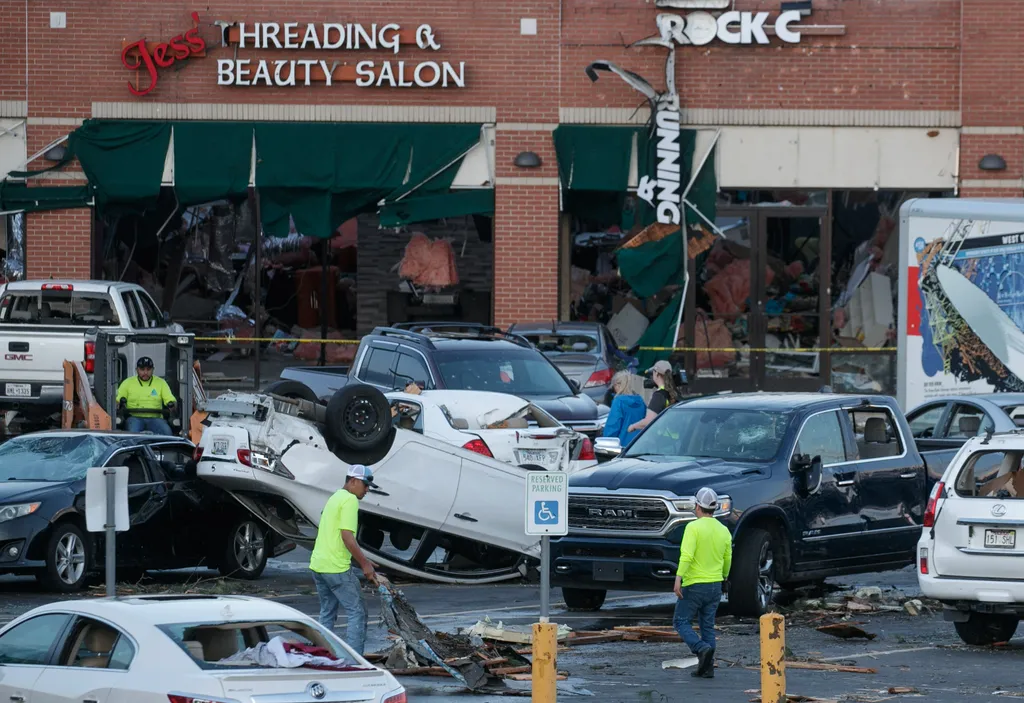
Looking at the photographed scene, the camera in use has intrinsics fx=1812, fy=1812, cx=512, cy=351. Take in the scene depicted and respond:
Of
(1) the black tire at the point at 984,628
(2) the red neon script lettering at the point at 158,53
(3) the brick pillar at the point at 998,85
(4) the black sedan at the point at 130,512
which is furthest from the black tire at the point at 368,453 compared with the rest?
(3) the brick pillar at the point at 998,85

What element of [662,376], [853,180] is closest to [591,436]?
[662,376]

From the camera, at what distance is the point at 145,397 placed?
21.7 metres

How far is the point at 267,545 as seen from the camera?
18859mm

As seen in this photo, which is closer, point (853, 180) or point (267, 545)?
point (267, 545)

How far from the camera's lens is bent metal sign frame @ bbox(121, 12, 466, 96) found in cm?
2869

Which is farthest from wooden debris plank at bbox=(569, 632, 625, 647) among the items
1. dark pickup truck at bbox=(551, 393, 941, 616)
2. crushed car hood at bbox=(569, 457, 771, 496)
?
crushed car hood at bbox=(569, 457, 771, 496)

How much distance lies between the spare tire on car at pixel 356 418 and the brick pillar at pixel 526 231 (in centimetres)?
1273

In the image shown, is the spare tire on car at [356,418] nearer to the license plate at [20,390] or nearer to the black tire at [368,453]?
the black tire at [368,453]

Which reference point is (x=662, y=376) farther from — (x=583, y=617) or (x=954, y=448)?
(x=583, y=617)

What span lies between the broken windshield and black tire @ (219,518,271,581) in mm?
4443

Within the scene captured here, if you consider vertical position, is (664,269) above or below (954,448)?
above

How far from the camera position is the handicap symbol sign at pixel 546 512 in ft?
37.1

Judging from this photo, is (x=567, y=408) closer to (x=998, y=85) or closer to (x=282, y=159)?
(x=282, y=159)

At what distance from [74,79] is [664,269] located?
9.90m
